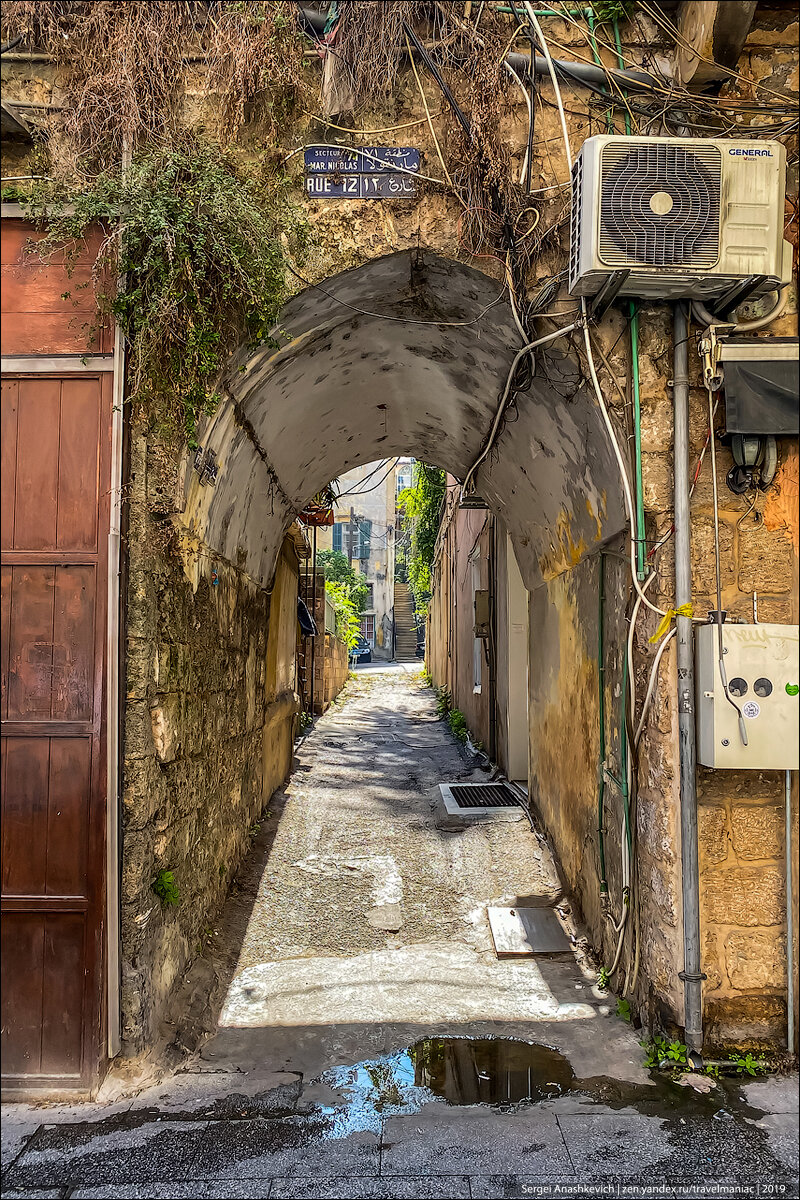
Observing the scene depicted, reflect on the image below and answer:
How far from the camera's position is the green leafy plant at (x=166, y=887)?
3.55 metres

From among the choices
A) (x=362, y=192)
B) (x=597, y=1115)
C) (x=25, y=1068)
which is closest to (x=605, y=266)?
(x=362, y=192)

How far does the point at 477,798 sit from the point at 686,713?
4.64 meters

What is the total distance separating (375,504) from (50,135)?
41.8m

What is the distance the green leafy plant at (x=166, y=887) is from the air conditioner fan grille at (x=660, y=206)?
334 centimetres

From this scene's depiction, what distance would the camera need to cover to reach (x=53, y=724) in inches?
129

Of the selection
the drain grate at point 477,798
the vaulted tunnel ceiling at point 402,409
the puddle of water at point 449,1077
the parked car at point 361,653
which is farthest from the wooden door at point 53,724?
the parked car at point 361,653

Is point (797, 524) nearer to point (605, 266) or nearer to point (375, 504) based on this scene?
point (605, 266)

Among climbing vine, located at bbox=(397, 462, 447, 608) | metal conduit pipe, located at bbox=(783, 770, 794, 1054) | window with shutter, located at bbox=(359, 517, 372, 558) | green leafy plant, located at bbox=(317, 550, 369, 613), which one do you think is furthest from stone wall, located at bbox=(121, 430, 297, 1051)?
window with shutter, located at bbox=(359, 517, 372, 558)

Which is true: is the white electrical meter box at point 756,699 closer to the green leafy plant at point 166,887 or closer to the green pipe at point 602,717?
the green pipe at point 602,717

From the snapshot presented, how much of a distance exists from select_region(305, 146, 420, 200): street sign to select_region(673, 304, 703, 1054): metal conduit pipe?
1.43 meters

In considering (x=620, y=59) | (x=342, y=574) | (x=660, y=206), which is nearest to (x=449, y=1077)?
(x=660, y=206)

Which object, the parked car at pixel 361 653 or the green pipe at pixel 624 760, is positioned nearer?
the green pipe at pixel 624 760

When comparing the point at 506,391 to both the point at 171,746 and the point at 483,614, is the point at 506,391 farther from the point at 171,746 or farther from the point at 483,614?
the point at 483,614

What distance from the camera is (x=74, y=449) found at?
11.0 ft
